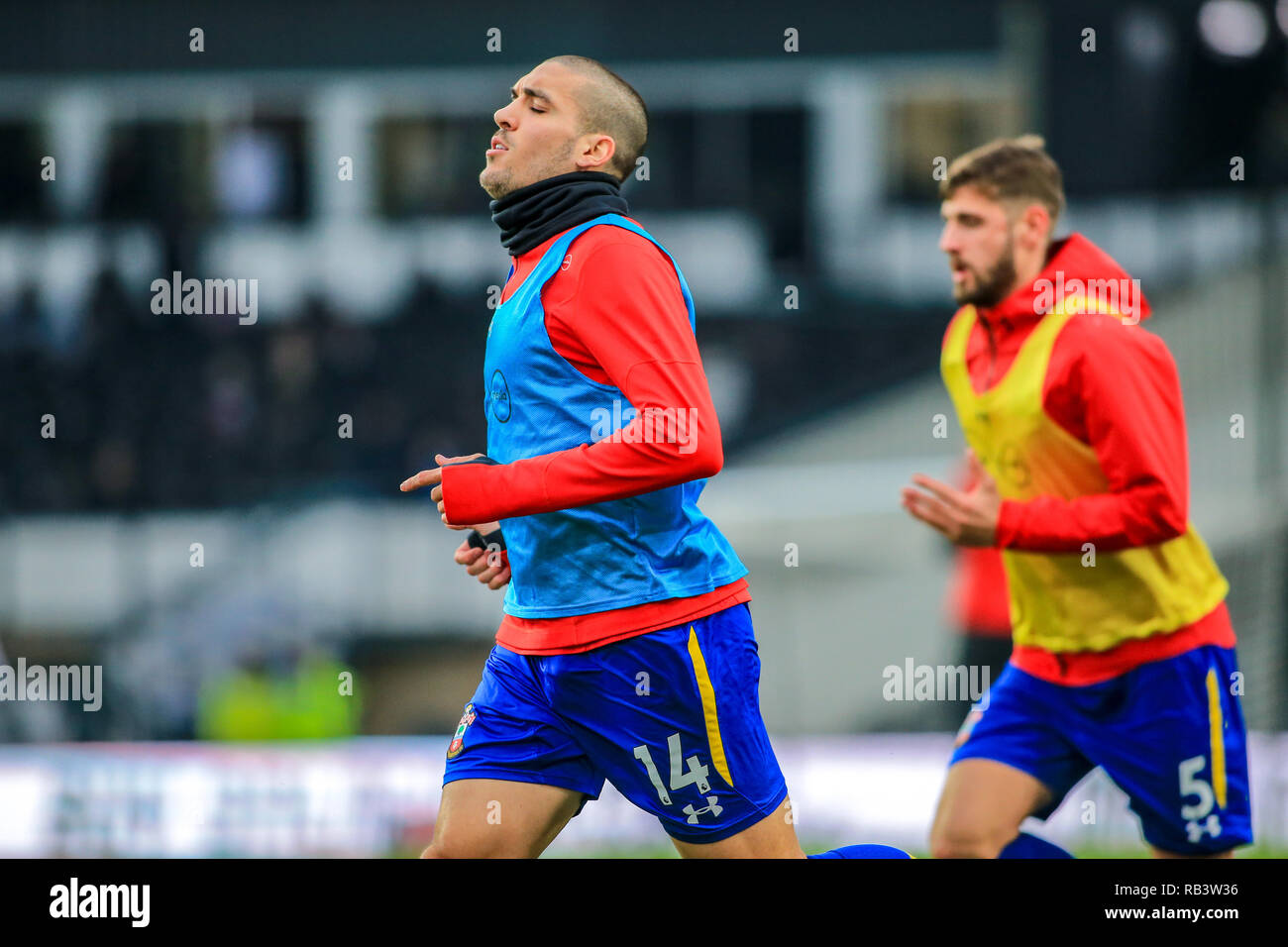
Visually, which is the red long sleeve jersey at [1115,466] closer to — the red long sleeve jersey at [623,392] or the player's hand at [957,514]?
the player's hand at [957,514]

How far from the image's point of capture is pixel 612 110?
365 centimetres

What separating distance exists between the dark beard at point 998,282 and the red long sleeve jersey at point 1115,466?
0.10 meters

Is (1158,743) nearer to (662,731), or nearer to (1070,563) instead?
(1070,563)

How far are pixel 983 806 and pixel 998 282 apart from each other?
1.38m

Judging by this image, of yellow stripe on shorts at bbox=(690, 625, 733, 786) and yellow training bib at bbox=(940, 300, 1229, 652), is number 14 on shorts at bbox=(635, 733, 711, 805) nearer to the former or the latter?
yellow stripe on shorts at bbox=(690, 625, 733, 786)

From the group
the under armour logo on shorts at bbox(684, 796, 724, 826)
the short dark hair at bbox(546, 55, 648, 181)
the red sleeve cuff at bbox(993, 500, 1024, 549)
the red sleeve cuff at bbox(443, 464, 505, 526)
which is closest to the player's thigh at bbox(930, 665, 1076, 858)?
the red sleeve cuff at bbox(993, 500, 1024, 549)

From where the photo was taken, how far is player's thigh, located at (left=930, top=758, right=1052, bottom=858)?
4043mm

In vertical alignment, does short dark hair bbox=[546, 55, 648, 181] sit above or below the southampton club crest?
above

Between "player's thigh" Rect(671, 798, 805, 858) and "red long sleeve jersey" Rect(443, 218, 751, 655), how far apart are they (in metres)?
0.47

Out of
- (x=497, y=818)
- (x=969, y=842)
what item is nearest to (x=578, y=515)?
(x=497, y=818)

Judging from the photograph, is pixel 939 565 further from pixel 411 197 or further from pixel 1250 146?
pixel 411 197

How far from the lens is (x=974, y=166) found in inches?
171

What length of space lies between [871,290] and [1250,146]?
10.5 ft

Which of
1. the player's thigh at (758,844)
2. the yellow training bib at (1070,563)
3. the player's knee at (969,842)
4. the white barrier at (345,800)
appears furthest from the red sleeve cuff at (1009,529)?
the white barrier at (345,800)
